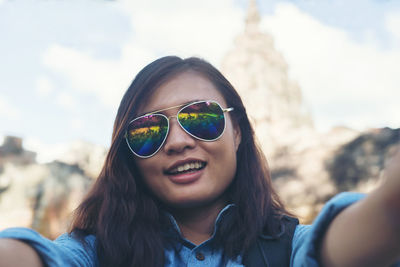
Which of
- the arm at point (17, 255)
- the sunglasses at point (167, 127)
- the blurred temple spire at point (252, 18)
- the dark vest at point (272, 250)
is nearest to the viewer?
the arm at point (17, 255)

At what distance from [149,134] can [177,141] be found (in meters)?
0.14

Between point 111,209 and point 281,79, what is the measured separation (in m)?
27.1

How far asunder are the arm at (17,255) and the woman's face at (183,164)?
0.67 m

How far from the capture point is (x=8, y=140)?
937 centimetres

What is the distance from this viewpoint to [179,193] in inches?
59.7

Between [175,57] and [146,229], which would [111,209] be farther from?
[175,57]

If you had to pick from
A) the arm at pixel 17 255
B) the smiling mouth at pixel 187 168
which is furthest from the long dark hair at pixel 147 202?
the arm at pixel 17 255

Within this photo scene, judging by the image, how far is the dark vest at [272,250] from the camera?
1.34m

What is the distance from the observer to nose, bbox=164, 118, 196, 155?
5.01 ft

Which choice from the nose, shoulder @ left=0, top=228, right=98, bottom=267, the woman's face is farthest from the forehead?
shoulder @ left=0, top=228, right=98, bottom=267

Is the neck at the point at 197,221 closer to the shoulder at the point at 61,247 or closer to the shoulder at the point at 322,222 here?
the shoulder at the point at 61,247

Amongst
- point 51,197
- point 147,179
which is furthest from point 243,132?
point 51,197

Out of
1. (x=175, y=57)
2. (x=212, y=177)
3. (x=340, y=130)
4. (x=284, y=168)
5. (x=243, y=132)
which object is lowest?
(x=284, y=168)

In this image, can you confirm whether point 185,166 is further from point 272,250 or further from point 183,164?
point 272,250
